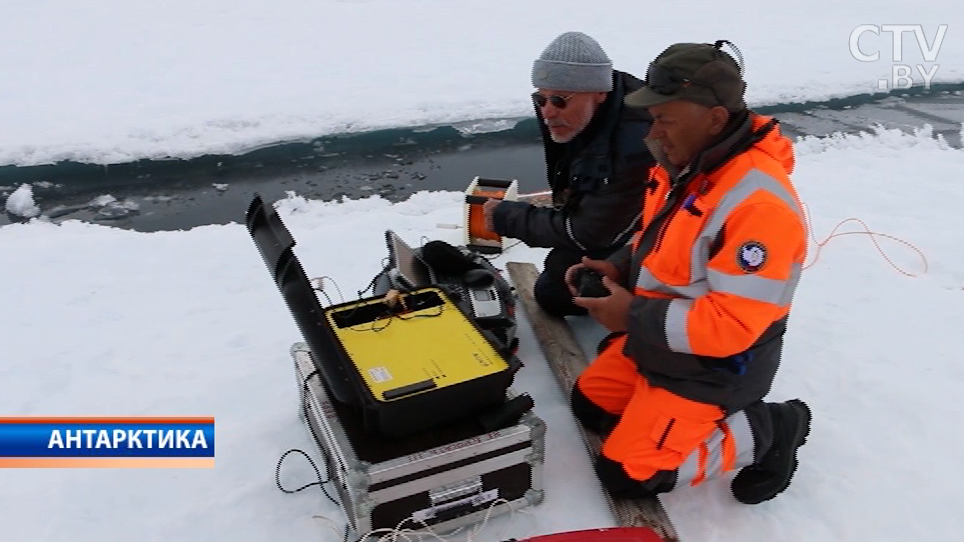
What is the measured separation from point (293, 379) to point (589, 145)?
62.1 inches

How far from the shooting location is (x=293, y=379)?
3.10 meters

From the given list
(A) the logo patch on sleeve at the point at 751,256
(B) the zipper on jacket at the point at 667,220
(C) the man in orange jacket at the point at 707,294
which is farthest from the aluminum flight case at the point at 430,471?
(A) the logo patch on sleeve at the point at 751,256

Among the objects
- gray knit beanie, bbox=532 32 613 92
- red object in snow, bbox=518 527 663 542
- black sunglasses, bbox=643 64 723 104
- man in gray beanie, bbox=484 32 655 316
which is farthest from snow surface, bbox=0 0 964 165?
red object in snow, bbox=518 527 663 542

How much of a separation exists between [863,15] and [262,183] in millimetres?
10539

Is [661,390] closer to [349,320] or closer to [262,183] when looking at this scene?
[349,320]

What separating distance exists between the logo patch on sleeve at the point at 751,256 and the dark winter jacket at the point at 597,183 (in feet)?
3.35

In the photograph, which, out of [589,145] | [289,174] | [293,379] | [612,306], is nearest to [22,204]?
[289,174]

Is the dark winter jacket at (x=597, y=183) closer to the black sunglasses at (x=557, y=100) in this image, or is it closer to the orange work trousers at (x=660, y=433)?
the black sunglasses at (x=557, y=100)

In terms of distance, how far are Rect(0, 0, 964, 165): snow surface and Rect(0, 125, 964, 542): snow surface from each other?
1895 mm

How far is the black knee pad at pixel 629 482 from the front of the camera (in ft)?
7.72

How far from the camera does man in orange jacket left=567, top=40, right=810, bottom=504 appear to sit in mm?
1988

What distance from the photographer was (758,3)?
484 inches

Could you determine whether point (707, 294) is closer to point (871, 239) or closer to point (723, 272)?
point (723, 272)

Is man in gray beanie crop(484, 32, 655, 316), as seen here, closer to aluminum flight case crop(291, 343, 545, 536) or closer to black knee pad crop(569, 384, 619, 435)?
black knee pad crop(569, 384, 619, 435)
